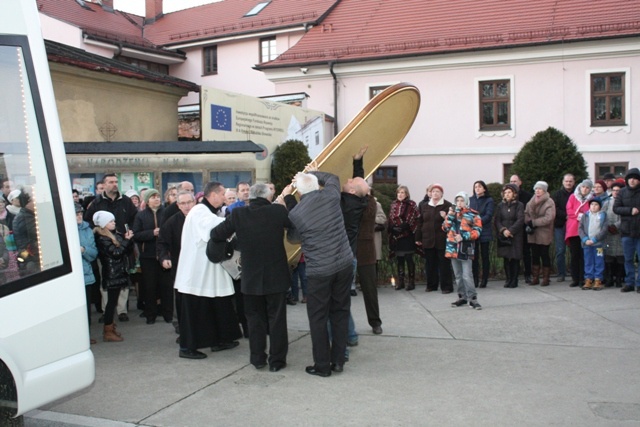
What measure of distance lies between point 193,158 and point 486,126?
1499cm

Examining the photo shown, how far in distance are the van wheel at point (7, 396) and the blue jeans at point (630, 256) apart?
30.1ft

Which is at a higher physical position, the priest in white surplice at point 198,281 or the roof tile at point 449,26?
the roof tile at point 449,26

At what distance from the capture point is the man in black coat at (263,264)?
640 centimetres

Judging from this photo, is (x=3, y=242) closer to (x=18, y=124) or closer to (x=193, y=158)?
(x=18, y=124)

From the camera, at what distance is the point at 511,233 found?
1132 centimetres

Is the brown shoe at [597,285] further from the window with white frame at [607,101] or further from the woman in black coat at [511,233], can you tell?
the window with white frame at [607,101]

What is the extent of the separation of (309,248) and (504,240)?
6.16 m

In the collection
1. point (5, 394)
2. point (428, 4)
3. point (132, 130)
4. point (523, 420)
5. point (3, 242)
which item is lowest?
point (523, 420)

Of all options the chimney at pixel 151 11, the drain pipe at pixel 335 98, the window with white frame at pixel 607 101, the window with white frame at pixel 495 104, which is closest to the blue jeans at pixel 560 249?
the window with white frame at pixel 607 101

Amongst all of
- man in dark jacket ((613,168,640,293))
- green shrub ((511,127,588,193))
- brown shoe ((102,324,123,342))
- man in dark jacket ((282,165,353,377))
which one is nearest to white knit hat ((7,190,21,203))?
man in dark jacket ((282,165,353,377))

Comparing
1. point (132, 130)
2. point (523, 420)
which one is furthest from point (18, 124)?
point (132, 130)

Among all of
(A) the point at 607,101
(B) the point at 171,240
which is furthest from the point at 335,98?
(B) the point at 171,240

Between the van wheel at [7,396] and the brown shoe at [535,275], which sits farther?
the brown shoe at [535,275]

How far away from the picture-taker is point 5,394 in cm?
397
